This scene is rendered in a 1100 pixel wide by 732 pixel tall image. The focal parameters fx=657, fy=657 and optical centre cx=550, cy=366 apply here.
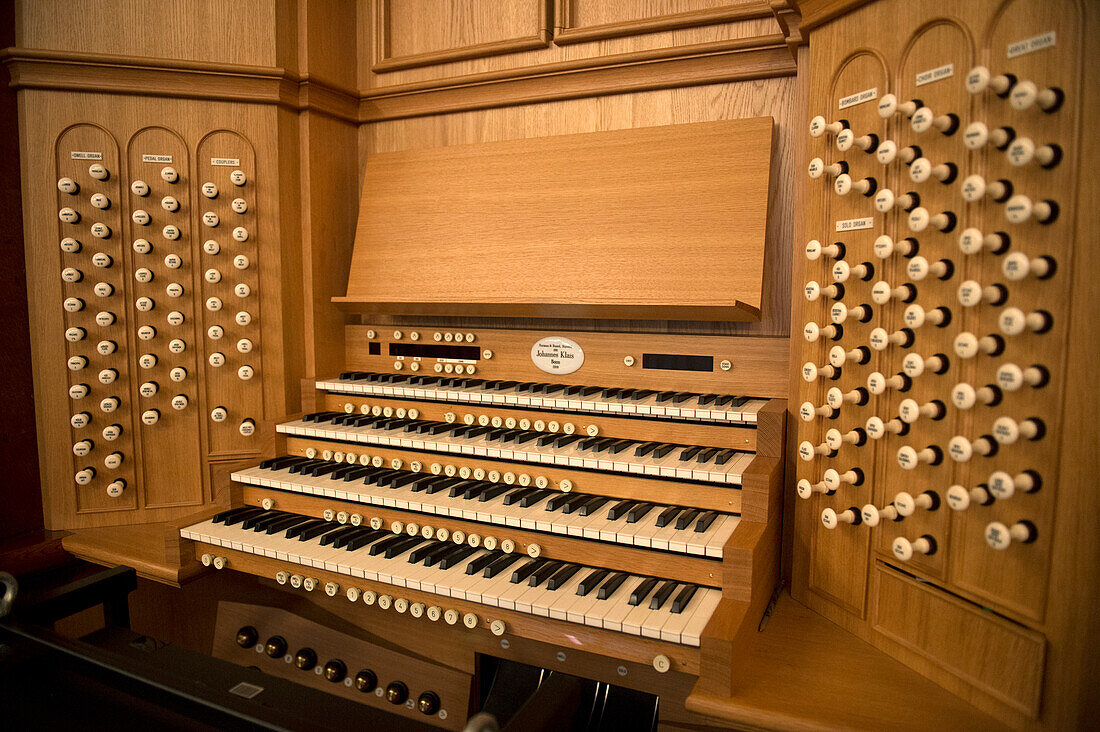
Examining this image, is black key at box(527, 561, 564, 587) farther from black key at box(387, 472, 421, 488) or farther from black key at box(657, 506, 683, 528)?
Answer: black key at box(387, 472, 421, 488)

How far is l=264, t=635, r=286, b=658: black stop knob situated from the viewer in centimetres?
238

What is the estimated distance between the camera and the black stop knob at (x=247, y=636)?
2.41 meters

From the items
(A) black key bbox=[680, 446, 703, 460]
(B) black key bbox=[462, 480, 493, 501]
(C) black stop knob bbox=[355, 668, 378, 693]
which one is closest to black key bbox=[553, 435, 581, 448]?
(B) black key bbox=[462, 480, 493, 501]

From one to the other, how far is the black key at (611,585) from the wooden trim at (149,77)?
234cm

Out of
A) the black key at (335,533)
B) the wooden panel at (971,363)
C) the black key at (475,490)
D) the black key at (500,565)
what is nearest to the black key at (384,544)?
the black key at (335,533)

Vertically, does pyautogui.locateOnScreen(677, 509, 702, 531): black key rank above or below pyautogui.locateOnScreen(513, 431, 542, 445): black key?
below

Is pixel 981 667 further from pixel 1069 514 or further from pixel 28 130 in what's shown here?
pixel 28 130

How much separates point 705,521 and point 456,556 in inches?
29.4

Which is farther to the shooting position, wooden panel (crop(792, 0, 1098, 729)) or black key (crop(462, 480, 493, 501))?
black key (crop(462, 480, 493, 501))

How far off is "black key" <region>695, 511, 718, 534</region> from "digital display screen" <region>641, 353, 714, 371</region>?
635mm

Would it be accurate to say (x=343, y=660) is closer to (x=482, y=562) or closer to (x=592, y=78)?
(x=482, y=562)

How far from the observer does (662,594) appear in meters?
1.70

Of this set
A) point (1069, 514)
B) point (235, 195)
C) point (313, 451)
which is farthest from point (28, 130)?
point (1069, 514)

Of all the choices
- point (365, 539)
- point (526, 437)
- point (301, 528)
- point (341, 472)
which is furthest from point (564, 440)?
point (301, 528)
